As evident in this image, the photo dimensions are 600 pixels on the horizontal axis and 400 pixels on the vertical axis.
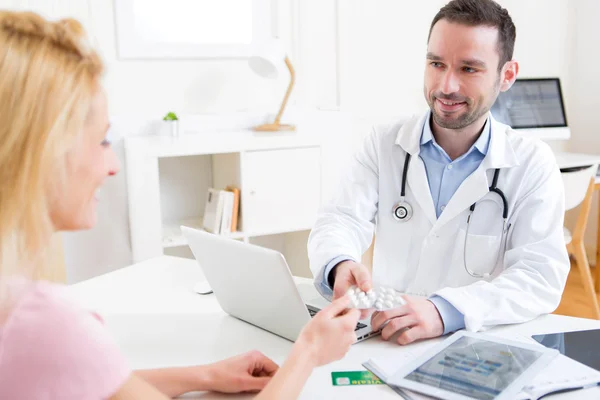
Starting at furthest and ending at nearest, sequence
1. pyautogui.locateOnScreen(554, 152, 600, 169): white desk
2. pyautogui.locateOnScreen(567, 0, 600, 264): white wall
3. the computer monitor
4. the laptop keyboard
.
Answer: pyautogui.locateOnScreen(567, 0, 600, 264): white wall, the computer monitor, pyautogui.locateOnScreen(554, 152, 600, 169): white desk, the laptop keyboard

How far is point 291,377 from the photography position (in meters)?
1.03

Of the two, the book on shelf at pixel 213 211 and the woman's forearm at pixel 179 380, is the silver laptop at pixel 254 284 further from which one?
the book on shelf at pixel 213 211

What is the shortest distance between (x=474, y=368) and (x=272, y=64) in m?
2.22

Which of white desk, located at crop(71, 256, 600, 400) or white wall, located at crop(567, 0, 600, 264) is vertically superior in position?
white wall, located at crop(567, 0, 600, 264)

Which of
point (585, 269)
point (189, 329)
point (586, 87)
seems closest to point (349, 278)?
point (189, 329)

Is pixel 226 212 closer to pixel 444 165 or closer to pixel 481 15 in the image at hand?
pixel 444 165

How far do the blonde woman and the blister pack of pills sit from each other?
0.48 m

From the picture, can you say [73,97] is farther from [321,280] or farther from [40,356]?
[321,280]

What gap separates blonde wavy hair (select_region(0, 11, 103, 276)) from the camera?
2.59 feet

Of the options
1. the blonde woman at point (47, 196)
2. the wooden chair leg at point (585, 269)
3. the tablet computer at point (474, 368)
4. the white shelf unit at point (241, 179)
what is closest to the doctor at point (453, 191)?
the tablet computer at point (474, 368)

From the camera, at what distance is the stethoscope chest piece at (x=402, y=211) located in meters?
1.88

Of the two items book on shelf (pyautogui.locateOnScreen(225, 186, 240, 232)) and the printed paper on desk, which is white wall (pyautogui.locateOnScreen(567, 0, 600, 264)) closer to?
book on shelf (pyautogui.locateOnScreen(225, 186, 240, 232))

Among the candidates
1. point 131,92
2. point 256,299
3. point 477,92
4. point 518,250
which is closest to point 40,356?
point 256,299

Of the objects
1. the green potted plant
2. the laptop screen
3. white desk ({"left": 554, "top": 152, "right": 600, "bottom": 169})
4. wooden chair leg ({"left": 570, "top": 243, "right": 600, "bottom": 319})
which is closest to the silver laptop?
the green potted plant
